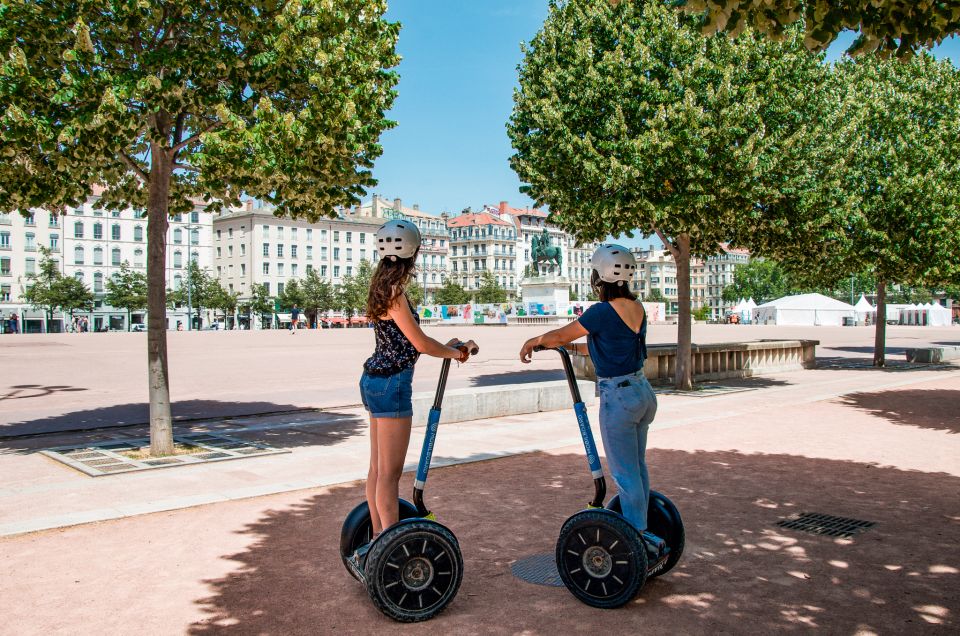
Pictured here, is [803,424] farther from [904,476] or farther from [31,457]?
[31,457]

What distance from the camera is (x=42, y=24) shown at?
730 centimetres

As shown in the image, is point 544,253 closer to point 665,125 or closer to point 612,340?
point 665,125

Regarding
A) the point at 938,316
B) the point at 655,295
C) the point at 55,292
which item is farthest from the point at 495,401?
the point at 655,295

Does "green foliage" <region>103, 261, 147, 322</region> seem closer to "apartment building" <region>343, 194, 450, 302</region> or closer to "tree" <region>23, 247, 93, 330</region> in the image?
"tree" <region>23, 247, 93, 330</region>

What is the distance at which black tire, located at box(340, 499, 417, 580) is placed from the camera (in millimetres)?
4406

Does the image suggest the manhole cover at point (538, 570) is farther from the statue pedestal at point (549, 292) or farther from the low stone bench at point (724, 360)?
the statue pedestal at point (549, 292)

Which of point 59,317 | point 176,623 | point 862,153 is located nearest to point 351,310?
point 59,317

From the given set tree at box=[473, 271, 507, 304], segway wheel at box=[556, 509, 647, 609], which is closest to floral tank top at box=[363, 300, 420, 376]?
segway wheel at box=[556, 509, 647, 609]

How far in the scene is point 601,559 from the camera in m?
4.26

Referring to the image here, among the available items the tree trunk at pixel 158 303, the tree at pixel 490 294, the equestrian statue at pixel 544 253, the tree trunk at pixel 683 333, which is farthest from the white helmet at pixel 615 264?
the tree at pixel 490 294

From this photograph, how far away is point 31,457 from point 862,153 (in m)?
21.0

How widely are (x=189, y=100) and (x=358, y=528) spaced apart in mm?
5437

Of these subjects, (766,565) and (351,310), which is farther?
(351,310)

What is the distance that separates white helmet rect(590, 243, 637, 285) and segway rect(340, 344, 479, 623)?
857 mm
